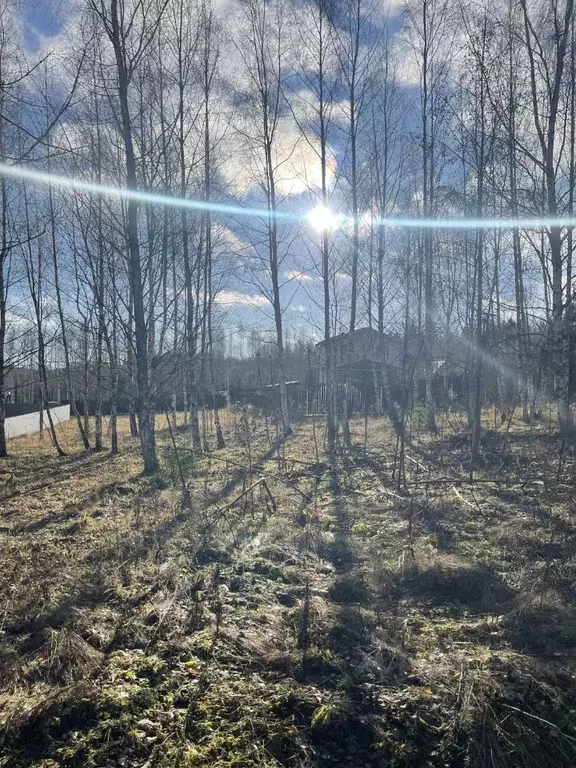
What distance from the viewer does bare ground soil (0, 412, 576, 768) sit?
2.30 meters

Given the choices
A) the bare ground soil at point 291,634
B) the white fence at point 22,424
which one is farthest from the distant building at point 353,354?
the white fence at point 22,424

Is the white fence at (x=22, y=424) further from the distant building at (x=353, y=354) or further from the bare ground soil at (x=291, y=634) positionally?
the bare ground soil at (x=291, y=634)

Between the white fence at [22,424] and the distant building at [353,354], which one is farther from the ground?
the distant building at [353,354]

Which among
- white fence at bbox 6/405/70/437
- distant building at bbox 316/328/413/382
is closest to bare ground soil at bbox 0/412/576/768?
distant building at bbox 316/328/413/382

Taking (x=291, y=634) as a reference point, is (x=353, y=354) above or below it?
above

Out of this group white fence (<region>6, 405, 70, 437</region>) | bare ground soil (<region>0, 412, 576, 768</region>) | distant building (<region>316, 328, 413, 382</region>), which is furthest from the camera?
white fence (<region>6, 405, 70, 437</region>)

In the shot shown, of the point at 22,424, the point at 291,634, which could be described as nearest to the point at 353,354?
the point at 291,634

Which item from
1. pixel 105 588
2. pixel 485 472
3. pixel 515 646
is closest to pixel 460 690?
pixel 515 646

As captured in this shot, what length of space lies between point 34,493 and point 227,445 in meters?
6.90

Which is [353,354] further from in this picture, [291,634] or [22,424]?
[22,424]

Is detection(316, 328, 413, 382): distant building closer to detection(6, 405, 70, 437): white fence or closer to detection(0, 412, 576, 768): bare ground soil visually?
detection(0, 412, 576, 768): bare ground soil

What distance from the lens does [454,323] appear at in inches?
821

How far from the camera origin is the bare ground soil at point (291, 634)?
90.7 inches

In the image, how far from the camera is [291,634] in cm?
330
